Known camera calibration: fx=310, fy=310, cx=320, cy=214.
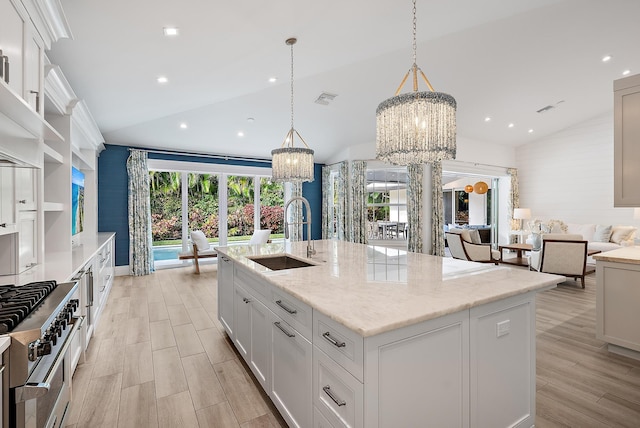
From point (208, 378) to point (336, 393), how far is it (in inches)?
61.0

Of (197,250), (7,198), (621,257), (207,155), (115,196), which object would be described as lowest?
(197,250)

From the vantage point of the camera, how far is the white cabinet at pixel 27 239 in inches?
78.4

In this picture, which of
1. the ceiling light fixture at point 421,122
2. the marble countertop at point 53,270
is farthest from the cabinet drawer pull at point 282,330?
the marble countertop at point 53,270

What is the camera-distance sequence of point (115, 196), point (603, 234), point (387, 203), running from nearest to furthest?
point (115, 196) < point (603, 234) < point (387, 203)

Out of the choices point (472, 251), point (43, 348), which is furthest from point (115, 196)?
point (472, 251)

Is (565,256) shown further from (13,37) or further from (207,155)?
(207,155)

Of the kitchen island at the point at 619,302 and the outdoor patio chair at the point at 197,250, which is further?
the outdoor patio chair at the point at 197,250

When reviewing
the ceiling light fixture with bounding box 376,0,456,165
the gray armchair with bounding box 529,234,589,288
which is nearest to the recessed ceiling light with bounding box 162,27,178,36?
the ceiling light fixture with bounding box 376,0,456,165

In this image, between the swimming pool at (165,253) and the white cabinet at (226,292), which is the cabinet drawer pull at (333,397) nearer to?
the white cabinet at (226,292)

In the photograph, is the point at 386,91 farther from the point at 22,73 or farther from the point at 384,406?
the point at 384,406

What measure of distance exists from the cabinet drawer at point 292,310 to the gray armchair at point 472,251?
5010mm

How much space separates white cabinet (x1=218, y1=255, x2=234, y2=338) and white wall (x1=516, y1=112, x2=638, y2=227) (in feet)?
27.5

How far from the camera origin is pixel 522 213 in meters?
7.90

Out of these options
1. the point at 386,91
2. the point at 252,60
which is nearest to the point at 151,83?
the point at 252,60
